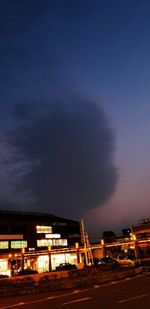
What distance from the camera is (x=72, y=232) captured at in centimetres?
7975

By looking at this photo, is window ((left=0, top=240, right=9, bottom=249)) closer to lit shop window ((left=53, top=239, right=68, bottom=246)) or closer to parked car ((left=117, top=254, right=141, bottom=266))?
lit shop window ((left=53, top=239, right=68, bottom=246))

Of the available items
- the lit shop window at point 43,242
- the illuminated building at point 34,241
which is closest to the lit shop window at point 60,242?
the illuminated building at point 34,241

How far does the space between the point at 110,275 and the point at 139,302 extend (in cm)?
1391

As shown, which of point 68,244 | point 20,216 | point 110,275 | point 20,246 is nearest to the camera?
point 110,275

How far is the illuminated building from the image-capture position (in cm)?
→ 6141

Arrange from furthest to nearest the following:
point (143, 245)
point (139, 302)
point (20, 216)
Result: point (20, 216), point (143, 245), point (139, 302)

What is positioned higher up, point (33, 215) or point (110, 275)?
point (33, 215)

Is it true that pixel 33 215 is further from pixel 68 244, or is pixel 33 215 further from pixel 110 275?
pixel 110 275

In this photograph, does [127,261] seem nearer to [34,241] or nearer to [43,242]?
[34,241]

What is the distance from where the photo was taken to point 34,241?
226 ft

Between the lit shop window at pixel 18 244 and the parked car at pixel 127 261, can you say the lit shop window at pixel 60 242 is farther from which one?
the parked car at pixel 127 261

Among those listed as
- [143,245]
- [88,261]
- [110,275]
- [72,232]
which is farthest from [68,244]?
[110,275]

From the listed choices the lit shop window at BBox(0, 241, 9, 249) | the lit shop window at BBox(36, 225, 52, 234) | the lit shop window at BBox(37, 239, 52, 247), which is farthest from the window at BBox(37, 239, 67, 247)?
the lit shop window at BBox(0, 241, 9, 249)

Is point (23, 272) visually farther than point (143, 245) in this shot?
No
